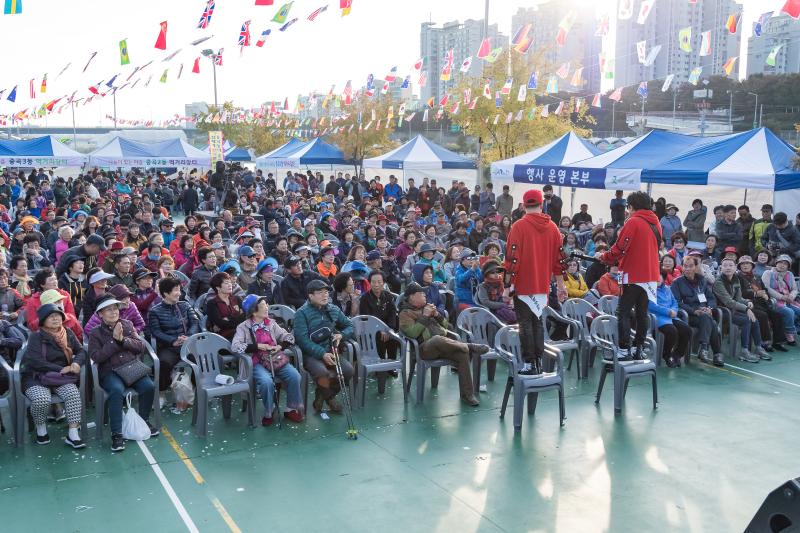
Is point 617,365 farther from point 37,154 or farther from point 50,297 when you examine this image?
point 37,154

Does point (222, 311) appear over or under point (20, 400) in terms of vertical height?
over

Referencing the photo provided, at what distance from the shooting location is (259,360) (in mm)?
6352

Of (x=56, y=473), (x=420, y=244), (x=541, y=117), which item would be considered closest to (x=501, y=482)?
(x=56, y=473)

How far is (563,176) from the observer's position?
46.6 feet

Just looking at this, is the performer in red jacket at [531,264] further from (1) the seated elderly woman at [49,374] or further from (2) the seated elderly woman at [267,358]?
(1) the seated elderly woman at [49,374]

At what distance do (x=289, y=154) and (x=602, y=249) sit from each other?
18.2 meters

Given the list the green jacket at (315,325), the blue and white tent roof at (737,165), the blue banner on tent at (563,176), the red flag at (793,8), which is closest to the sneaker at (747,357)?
the blue and white tent roof at (737,165)

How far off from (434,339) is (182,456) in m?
2.45

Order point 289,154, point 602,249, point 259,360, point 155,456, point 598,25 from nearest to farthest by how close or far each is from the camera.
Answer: point 155,456
point 259,360
point 602,249
point 598,25
point 289,154

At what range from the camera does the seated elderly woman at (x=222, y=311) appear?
6.86m

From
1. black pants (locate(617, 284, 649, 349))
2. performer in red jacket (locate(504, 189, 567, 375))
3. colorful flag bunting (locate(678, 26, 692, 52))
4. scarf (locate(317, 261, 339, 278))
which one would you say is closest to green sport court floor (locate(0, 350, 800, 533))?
black pants (locate(617, 284, 649, 349))

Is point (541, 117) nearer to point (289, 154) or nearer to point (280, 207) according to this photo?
point (289, 154)

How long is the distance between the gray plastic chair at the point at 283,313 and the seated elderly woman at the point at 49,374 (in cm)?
212

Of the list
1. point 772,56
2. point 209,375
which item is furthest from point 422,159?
point 209,375
